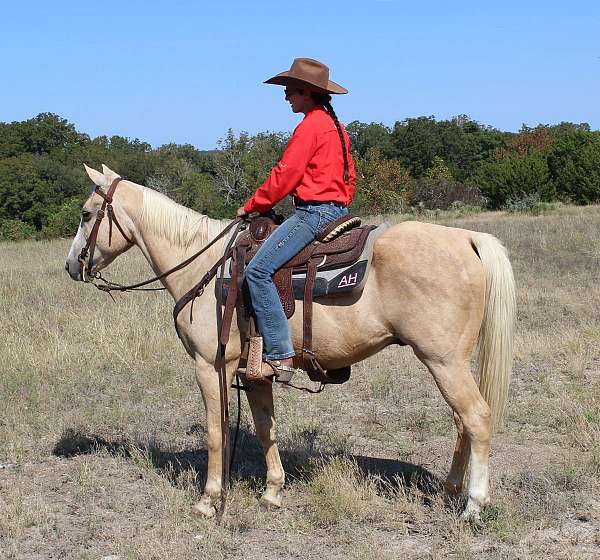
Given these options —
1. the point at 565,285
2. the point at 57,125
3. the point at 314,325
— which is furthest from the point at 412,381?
the point at 57,125

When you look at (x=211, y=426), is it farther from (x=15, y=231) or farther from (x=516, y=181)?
(x=516, y=181)

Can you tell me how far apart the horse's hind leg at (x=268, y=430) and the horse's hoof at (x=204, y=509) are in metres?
0.40

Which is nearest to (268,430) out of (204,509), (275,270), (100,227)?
(204,509)

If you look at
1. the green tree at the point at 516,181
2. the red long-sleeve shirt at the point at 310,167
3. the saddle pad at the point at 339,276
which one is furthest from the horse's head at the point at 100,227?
the green tree at the point at 516,181

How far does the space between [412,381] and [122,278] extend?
8174 millimetres

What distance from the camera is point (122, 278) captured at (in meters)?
14.5

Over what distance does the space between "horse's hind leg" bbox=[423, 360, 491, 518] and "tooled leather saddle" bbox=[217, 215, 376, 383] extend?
785 mm

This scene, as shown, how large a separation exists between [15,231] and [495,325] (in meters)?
35.1

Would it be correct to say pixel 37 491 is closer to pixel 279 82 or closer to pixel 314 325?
pixel 314 325

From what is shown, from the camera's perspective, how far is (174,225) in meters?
5.25

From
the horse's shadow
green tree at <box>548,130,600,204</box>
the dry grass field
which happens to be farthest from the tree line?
the horse's shadow

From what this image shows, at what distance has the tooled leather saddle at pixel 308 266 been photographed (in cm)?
468

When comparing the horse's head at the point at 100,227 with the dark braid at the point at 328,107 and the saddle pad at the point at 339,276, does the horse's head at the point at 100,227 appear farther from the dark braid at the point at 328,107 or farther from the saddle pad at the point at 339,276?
the dark braid at the point at 328,107

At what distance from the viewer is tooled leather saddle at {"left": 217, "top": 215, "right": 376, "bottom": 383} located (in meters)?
4.68
